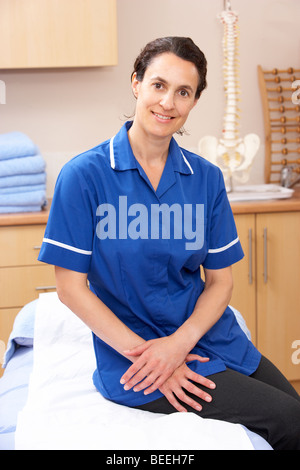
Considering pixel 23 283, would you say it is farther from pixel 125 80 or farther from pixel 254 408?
pixel 254 408

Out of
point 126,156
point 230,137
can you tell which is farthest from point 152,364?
point 230,137

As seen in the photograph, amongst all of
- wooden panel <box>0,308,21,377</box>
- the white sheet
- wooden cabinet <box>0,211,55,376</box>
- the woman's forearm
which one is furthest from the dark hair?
wooden panel <box>0,308,21,377</box>

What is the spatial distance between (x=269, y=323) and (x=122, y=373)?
135cm

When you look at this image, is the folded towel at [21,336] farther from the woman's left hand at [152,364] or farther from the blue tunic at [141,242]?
the woman's left hand at [152,364]

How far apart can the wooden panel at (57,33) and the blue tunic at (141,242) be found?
1114mm

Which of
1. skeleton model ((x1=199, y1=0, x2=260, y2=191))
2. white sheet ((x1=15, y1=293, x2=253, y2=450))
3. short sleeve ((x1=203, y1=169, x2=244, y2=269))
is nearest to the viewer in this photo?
white sheet ((x1=15, y1=293, x2=253, y2=450))

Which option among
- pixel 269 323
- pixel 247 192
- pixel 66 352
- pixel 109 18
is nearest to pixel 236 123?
pixel 247 192

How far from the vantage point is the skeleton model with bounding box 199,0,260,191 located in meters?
2.65

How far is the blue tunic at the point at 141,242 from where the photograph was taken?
1.32 metres

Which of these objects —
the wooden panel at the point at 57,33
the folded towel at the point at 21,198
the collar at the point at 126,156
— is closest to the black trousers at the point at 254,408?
the collar at the point at 126,156

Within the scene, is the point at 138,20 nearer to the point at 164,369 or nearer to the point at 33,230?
the point at 33,230

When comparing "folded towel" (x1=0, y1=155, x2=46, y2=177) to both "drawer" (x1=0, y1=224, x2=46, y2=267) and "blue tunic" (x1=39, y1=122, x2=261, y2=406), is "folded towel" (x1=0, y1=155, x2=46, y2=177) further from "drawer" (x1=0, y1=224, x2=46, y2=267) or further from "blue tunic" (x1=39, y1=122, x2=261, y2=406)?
"blue tunic" (x1=39, y1=122, x2=261, y2=406)
